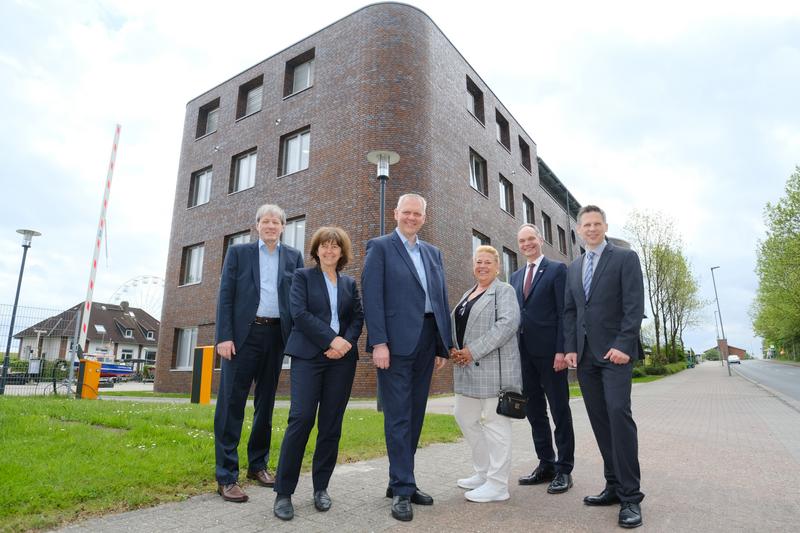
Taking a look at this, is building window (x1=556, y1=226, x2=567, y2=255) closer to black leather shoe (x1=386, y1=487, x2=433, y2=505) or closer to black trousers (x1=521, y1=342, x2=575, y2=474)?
black trousers (x1=521, y1=342, x2=575, y2=474)

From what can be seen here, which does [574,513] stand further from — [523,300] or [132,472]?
[132,472]

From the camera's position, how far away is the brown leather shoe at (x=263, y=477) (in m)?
3.92

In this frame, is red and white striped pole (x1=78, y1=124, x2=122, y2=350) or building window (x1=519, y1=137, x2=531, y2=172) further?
building window (x1=519, y1=137, x2=531, y2=172)

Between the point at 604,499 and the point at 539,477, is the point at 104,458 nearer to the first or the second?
the point at 539,477

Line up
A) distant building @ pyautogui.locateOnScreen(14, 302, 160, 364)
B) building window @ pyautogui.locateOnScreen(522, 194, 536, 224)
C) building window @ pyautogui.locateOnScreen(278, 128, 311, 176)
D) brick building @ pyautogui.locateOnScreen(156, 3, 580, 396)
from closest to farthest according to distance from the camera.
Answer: brick building @ pyautogui.locateOnScreen(156, 3, 580, 396) → building window @ pyautogui.locateOnScreen(278, 128, 311, 176) → building window @ pyautogui.locateOnScreen(522, 194, 536, 224) → distant building @ pyautogui.locateOnScreen(14, 302, 160, 364)

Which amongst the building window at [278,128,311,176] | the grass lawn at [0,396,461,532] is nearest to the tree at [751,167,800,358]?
the building window at [278,128,311,176]

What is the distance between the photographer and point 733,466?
4.91m

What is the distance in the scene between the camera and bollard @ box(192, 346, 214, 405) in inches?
484

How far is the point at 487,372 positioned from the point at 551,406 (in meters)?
0.90

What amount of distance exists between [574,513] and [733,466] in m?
2.67

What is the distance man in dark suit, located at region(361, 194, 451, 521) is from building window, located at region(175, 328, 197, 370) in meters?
17.8

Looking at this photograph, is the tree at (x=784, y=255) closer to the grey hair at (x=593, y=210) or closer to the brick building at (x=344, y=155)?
the brick building at (x=344, y=155)

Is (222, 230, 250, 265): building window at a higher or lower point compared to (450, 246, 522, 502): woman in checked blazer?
higher

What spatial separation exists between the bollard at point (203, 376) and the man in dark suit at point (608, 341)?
10583 millimetres
